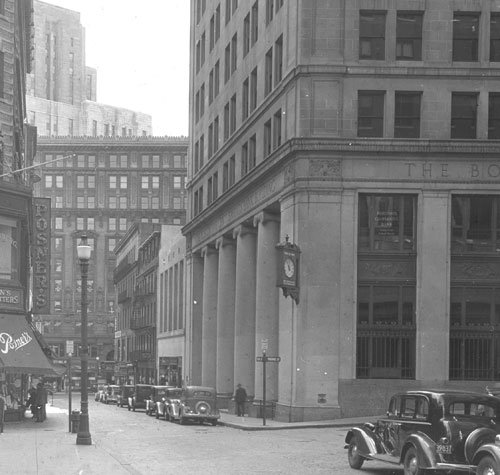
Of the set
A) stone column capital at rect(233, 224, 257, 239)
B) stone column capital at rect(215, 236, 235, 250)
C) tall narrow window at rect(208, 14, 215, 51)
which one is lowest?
stone column capital at rect(215, 236, 235, 250)

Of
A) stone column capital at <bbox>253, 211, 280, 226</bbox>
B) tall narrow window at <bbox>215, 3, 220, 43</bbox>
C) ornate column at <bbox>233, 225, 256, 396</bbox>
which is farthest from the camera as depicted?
tall narrow window at <bbox>215, 3, 220, 43</bbox>

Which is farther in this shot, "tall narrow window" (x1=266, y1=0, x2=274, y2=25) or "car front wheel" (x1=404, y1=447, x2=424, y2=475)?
"tall narrow window" (x1=266, y1=0, x2=274, y2=25)

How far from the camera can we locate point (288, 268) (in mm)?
37281

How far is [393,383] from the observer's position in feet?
124

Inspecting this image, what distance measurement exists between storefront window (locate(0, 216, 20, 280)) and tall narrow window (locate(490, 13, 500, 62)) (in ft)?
67.3

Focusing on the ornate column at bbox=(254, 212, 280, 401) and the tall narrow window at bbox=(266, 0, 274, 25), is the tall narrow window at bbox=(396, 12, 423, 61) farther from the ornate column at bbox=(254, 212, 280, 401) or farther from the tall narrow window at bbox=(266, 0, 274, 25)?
the ornate column at bbox=(254, 212, 280, 401)

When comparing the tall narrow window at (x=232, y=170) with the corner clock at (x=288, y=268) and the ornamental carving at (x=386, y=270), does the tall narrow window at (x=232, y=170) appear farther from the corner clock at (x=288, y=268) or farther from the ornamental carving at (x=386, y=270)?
the ornamental carving at (x=386, y=270)

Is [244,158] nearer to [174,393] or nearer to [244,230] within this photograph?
[244,230]

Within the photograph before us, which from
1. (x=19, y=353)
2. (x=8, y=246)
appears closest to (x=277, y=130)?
(x=8, y=246)

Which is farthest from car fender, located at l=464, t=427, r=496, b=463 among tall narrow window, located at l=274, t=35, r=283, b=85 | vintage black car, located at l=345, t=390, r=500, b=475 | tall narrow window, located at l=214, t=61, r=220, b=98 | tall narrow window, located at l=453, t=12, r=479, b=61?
tall narrow window, located at l=214, t=61, r=220, b=98

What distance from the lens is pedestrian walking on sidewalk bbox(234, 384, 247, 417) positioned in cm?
4553

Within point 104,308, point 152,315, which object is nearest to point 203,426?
point 152,315

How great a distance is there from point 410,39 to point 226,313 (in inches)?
864

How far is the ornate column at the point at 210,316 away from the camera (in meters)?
60.6
